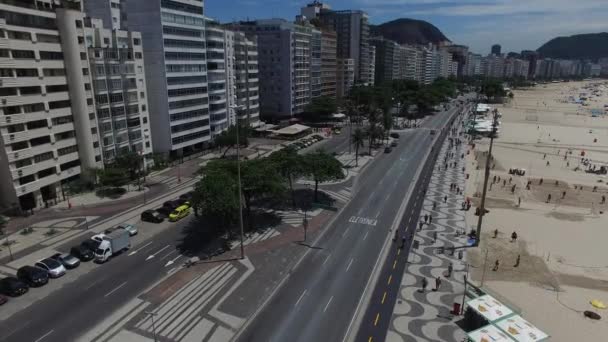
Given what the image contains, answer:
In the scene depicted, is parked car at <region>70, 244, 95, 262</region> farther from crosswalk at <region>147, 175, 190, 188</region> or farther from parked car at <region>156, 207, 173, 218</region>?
crosswalk at <region>147, 175, 190, 188</region>

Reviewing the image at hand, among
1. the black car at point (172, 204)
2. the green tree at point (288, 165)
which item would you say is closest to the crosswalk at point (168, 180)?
the black car at point (172, 204)

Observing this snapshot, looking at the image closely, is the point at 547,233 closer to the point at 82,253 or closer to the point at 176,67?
the point at 82,253

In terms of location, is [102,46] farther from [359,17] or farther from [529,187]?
[359,17]

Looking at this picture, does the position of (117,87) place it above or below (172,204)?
above

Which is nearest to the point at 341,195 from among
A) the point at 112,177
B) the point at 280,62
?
the point at 112,177

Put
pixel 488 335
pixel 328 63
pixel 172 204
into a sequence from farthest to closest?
1. pixel 328 63
2. pixel 172 204
3. pixel 488 335

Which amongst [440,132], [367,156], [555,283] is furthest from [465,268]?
[440,132]

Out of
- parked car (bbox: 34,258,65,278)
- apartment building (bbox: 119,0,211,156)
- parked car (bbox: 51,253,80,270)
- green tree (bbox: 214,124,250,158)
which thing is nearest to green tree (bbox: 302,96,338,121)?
apartment building (bbox: 119,0,211,156)
